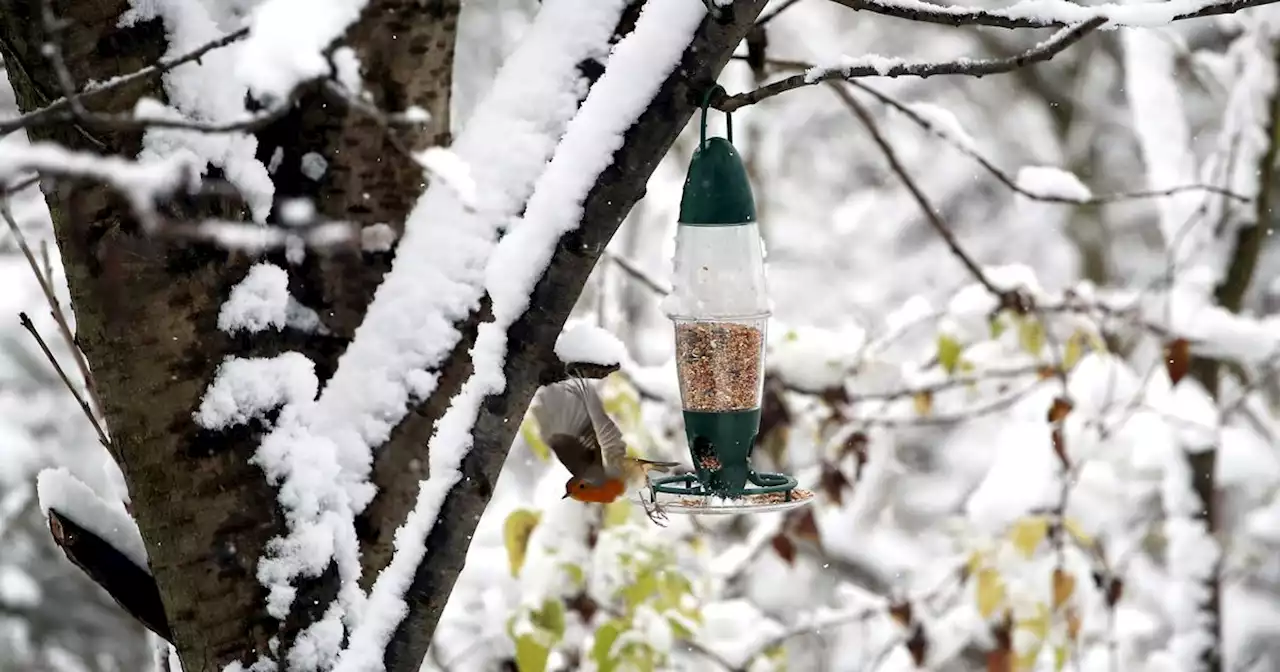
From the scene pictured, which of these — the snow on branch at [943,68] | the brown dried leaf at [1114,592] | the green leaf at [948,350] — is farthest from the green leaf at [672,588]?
the snow on branch at [943,68]

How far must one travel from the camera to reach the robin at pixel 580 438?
1498mm

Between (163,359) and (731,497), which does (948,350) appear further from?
(163,359)

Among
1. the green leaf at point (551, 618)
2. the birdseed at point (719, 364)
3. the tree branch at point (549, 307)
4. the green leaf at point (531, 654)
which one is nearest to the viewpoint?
the tree branch at point (549, 307)

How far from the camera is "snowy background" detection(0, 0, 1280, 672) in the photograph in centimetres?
241

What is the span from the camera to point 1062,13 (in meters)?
1.02

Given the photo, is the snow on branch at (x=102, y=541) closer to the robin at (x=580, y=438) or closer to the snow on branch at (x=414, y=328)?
the snow on branch at (x=414, y=328)

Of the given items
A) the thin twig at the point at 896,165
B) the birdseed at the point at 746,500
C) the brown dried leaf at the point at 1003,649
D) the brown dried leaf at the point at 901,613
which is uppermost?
the thin twig at the point at 896,165

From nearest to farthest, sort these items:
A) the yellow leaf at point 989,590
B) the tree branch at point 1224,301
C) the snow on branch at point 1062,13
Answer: the snow on branch at point 1062,13 → the yellow leaf at point 989,590 → the tree branch at point 1224,301

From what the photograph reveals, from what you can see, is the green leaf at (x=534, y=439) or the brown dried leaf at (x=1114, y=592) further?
the brown dried leaf at (x=1114, y=592)

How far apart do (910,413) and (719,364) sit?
1747 mm

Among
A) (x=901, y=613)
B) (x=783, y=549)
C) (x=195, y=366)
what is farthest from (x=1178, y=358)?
(x=195, y=366)

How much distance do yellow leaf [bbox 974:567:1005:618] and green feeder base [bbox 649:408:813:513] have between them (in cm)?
103

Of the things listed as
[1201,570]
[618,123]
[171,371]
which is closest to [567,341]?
[618,123]

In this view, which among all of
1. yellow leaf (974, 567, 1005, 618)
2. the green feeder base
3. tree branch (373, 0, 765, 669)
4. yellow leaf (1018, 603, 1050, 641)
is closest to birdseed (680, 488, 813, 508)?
the green feeder base
